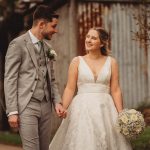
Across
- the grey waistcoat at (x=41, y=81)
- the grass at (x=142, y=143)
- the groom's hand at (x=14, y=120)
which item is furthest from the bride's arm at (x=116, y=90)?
the grass at (x=142, y=143)

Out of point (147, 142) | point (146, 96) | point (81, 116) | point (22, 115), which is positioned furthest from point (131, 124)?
point (146, 96)

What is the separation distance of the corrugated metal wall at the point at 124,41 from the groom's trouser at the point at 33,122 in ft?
29.0

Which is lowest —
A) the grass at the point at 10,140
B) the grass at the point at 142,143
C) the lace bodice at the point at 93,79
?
the grass at the point at 10,140

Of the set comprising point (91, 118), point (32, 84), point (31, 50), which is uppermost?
point (31, 50)

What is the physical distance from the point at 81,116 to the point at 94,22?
310 inches

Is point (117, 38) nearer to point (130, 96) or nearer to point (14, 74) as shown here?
point (130, 96)

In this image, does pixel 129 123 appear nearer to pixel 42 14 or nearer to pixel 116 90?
pixel 116 90

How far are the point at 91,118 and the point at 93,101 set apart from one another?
219 mm

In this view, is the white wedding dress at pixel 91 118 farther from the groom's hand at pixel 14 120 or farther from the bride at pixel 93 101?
the groom's hand at pixel 14 120

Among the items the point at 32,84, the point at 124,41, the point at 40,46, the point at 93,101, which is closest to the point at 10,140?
the point at 124,41

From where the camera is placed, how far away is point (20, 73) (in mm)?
7105

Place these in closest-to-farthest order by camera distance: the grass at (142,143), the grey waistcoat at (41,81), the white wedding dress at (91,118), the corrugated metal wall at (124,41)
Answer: the grey waistcoat at (41,81)
the white wedding dress at (91,118)
the grass at (142,143)
the corrugated metal wall at (124,41)

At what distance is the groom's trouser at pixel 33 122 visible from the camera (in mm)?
6977

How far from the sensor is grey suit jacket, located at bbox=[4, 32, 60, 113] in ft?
22.9
